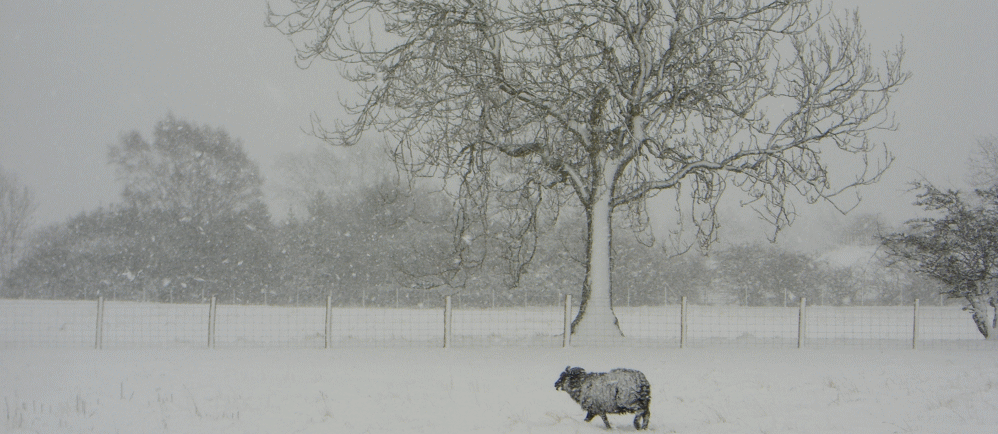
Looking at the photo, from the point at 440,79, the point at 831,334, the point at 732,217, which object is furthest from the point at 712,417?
the point at 732,217

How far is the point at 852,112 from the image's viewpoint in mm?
13820

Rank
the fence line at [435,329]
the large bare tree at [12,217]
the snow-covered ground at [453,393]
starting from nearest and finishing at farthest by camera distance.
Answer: the snow-covered ground at [453,393], the fence line at [435,329], the large bare tree at [12,217]

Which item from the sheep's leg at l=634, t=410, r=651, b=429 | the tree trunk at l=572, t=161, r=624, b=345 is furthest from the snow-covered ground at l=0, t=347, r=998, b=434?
the tree trunk at l=572, t=161, r=624, b=345

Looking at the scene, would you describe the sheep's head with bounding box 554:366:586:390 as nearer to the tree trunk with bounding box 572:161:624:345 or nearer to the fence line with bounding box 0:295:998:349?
the fence line with bounding box 0:295:998:349

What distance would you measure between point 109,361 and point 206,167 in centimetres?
2318

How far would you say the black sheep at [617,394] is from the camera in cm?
600

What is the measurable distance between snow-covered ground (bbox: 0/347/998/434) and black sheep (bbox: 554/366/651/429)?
20 centimetres

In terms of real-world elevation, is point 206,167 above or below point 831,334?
above

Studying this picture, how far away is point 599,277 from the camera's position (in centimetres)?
1447

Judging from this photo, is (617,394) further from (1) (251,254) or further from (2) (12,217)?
(1) (251,254)

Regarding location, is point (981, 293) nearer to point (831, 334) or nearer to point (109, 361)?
point (831, 334)

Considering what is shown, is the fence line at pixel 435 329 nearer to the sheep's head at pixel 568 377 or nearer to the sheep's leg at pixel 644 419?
the sheep's head at pixel 568 377

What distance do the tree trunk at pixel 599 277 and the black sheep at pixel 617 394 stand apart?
804 centimetres

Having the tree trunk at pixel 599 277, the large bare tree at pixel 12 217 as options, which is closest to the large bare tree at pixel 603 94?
the tree trunk at pixel 599 277
